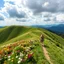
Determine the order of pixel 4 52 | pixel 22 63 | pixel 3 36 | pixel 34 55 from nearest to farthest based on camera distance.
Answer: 1. pixel 22 63
2. pixel 34 55
3. pixel 4 52
4. pixel 3 36

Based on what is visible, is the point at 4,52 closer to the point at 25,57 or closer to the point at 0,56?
the point at 0,56

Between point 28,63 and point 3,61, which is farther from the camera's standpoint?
point 3,61

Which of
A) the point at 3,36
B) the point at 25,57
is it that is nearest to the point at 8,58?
the point at 25,57

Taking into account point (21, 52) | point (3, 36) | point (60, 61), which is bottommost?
point (3, 36)

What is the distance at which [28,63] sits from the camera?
23953 mm

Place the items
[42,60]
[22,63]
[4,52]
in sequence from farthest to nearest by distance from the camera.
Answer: [4,52] < [42,60] < [22,63]

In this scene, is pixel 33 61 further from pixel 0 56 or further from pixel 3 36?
pixel 3 36

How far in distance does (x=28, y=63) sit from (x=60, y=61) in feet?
20.2

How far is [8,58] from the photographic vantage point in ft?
85.4

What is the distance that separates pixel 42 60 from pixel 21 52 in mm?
3588

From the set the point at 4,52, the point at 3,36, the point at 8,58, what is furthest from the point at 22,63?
the point at 3,36

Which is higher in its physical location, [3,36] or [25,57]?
[25,57]

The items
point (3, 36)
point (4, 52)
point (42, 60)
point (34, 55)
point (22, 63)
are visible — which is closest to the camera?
point (22, 63)

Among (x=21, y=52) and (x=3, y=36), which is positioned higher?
(x=21, y=52)
